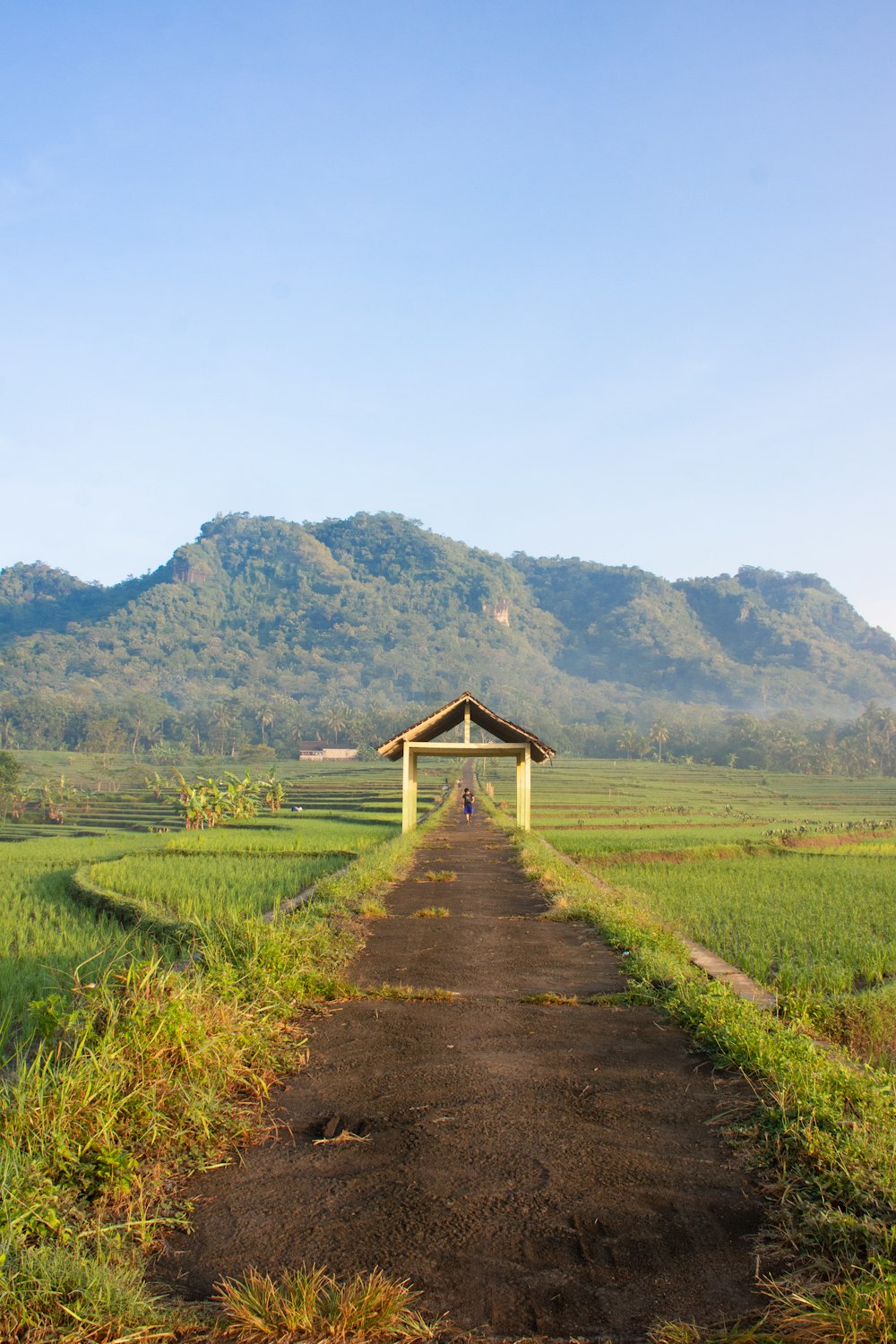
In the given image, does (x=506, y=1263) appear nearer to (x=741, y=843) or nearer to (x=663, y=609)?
(x=741, y=843)

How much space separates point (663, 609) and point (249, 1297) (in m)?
200

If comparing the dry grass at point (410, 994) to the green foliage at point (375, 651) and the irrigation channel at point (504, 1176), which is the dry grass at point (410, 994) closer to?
the irrigation channel at point (504, 1176)

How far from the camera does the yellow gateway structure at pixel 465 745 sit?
19.4 meters

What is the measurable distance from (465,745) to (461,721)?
1.13 meters

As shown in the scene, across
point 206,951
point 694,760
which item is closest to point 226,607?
point 694,760

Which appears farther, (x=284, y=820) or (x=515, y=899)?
(x=284, y=820)

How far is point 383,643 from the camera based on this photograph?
6737 inches

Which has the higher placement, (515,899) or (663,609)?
(663,609)

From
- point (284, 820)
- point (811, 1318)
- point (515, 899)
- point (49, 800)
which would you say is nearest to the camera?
point (811, 1318)

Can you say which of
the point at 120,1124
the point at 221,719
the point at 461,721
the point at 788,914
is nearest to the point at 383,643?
the point at 221,719

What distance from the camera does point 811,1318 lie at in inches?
93.1

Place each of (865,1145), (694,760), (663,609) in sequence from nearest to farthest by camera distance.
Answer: (865,1145), (694,760), (663,609)

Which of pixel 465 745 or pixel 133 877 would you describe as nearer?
pixel 133 877

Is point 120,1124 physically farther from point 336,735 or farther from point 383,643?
point 383,643
